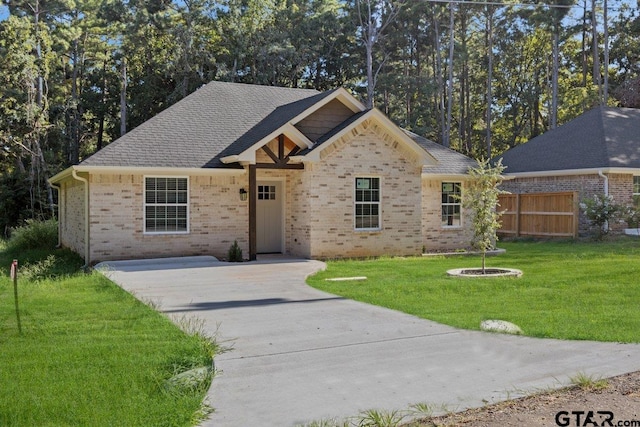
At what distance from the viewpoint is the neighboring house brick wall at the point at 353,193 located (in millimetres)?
16828

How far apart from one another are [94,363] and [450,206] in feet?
50.6

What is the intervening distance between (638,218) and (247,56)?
24.1m

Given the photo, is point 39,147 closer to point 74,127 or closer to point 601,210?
point 74,127

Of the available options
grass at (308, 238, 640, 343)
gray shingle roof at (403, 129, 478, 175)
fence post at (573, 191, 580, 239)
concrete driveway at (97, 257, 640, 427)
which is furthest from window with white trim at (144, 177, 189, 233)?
fence post at (573, 191, 580, 239)

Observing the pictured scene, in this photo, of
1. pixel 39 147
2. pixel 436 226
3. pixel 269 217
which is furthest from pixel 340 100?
pixel 39 147

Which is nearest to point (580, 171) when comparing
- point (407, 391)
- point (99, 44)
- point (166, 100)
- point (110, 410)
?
point (407, 391)

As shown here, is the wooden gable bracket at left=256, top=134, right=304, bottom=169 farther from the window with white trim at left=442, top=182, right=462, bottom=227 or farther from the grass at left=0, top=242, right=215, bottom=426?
the grass at left=0, top=242, right=215, bottom=426

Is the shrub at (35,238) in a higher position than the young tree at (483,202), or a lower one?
lower

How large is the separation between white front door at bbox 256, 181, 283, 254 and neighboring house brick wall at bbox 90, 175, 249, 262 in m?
0.88

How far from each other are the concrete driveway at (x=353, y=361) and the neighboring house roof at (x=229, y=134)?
6.84m

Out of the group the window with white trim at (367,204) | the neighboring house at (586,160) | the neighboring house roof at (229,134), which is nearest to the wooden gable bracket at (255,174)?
the neighboring house roof at (229,134)

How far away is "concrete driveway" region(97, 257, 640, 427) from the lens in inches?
201

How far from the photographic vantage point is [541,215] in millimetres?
24531

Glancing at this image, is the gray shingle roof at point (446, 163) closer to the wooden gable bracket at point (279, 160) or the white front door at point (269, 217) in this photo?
the wooden gable bracket at point (279, 160)
